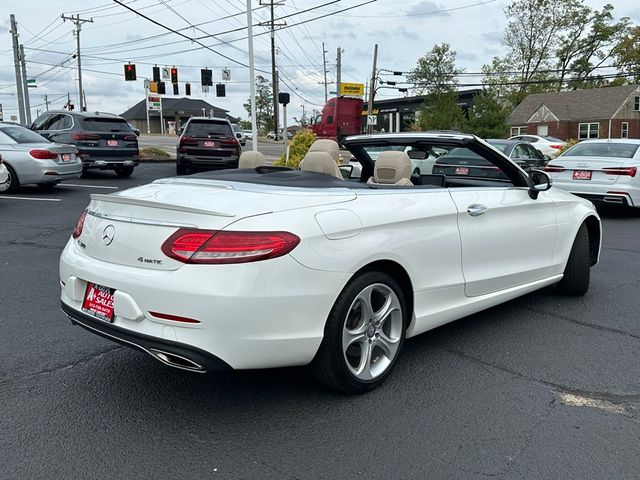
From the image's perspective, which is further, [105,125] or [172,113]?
[172,113]

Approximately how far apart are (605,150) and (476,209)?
826cm

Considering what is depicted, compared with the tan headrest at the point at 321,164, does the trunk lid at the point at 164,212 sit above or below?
below

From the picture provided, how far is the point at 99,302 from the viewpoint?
3021mm

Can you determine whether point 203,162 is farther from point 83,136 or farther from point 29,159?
point 29,159

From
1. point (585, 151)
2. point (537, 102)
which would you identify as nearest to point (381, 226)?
point (585, 151)

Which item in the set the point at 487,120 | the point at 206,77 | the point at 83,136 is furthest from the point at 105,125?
the point at 487,120

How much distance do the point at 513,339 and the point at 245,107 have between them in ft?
305

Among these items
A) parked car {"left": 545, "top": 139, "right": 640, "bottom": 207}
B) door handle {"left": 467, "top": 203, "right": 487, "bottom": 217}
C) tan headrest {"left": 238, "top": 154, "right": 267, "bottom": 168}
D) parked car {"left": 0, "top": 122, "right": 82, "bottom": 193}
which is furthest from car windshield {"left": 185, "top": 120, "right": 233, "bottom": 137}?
door handle {"left": 467, "top": 203, "right": 487, "bottom": 217}

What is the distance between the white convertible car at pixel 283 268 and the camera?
2721mm

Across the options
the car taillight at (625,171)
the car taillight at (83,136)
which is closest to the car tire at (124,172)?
the car taillight at (83,136)

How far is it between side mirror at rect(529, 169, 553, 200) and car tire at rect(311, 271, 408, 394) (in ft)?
5.73

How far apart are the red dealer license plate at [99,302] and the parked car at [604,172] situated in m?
9.37

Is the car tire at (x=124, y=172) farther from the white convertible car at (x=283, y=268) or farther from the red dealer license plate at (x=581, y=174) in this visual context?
the white convertible car at (x=283, y=268)

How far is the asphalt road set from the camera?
2.64 m
